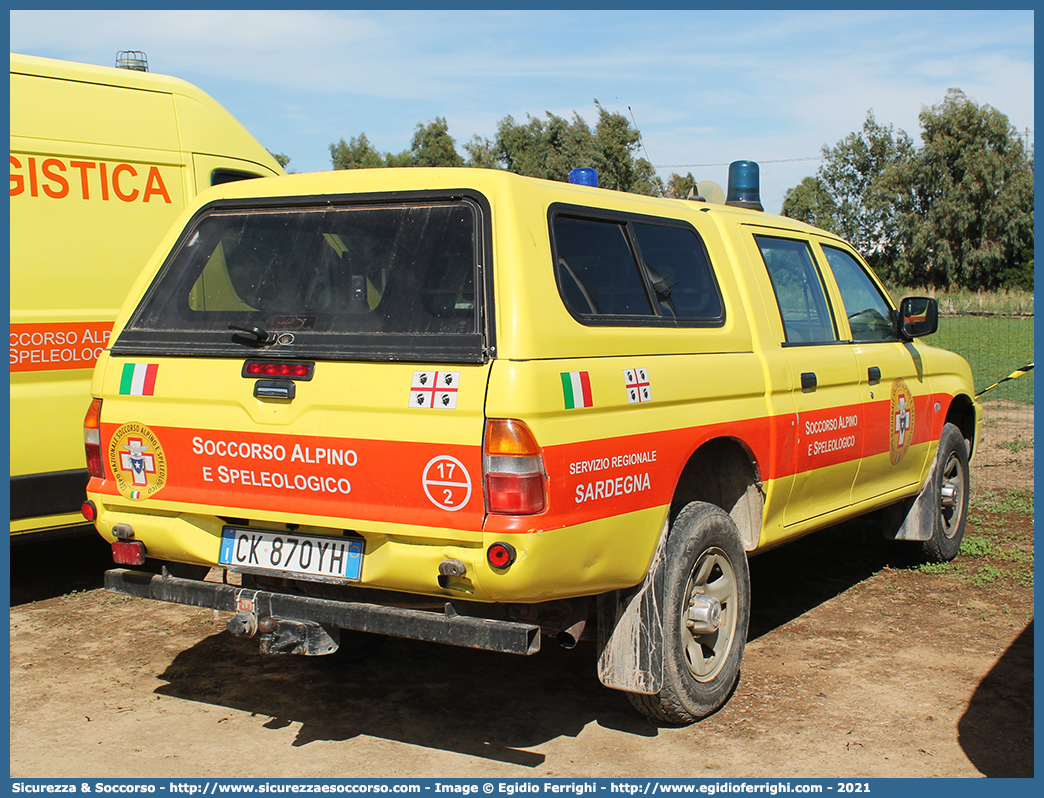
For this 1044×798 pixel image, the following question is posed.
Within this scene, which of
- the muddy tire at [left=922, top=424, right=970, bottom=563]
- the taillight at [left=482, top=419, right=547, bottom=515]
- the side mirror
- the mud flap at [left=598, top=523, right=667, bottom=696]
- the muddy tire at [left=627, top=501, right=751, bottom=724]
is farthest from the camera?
the muddy tire at [left=922, top=424, right=970, bottom=563]

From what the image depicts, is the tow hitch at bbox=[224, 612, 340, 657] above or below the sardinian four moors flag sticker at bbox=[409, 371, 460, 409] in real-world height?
below

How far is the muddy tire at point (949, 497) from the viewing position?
21.0ft

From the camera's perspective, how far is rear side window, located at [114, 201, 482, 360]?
11.4 ft

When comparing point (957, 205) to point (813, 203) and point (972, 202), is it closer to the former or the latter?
point (972, 202)

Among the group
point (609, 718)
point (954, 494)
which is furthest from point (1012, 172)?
point (609, 718)

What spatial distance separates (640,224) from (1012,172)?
54095 mm

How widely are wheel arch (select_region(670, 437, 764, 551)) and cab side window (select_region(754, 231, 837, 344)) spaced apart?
761 millimetres

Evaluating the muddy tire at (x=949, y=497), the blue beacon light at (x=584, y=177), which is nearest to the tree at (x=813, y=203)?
the muddy tire at (x=949, y=497)

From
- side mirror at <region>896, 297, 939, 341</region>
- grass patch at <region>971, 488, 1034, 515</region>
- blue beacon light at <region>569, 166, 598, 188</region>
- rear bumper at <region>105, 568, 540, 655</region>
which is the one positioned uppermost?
blue beacon light at <region>569, 166, 598, 188</region>

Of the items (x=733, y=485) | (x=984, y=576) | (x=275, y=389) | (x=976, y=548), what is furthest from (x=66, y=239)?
(x=976, y=548)

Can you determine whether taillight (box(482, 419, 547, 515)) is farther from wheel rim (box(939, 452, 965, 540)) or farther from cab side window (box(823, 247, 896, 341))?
wheel rim (box(939, 452, 965, 540))

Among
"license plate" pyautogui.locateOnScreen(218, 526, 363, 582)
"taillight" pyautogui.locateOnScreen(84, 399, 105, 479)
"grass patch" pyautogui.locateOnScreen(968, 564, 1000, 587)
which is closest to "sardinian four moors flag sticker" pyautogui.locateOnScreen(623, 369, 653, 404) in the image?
"license plate" pyautogui.locateOnScreen(218, 526, 363, 582)
